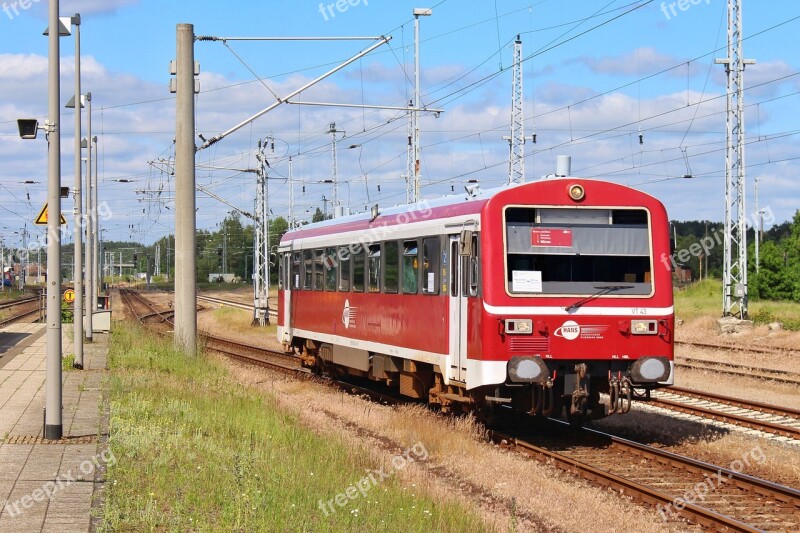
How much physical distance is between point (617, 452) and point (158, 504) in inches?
244

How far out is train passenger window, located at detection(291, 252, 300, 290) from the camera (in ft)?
72.3

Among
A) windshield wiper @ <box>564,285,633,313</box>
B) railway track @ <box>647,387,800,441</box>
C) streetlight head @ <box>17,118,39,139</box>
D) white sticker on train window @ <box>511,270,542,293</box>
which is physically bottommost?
railway track @ <box>647,387,800,441</box>

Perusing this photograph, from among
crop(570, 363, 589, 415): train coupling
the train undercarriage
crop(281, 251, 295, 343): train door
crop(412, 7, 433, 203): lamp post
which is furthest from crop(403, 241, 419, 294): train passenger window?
crop(412, 7, 433, 203): lamp post

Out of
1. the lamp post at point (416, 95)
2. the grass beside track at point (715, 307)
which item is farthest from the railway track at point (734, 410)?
the grass beside track at point (715, 307)

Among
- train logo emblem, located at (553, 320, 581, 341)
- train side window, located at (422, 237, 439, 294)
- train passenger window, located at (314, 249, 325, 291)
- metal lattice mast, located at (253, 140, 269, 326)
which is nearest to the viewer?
train logo emblem, located at (553, 320, 581, 341)

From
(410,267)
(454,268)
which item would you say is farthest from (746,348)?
(454,268)

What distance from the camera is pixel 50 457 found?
10516 mm

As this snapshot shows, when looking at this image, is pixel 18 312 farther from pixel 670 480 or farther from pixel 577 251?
pixel 670 480

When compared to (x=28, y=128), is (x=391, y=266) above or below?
below

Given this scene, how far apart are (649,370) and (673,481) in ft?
6.74

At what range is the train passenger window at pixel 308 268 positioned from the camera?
20938 millimetres

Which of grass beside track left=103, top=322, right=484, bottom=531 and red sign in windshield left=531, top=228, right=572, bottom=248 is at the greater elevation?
red sign in windshield left=531, top=228, right=572, bottom=248

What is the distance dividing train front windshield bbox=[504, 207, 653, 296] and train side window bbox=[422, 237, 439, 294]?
6.01ft

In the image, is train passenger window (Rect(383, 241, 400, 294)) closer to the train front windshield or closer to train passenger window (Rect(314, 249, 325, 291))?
the train front windshield
